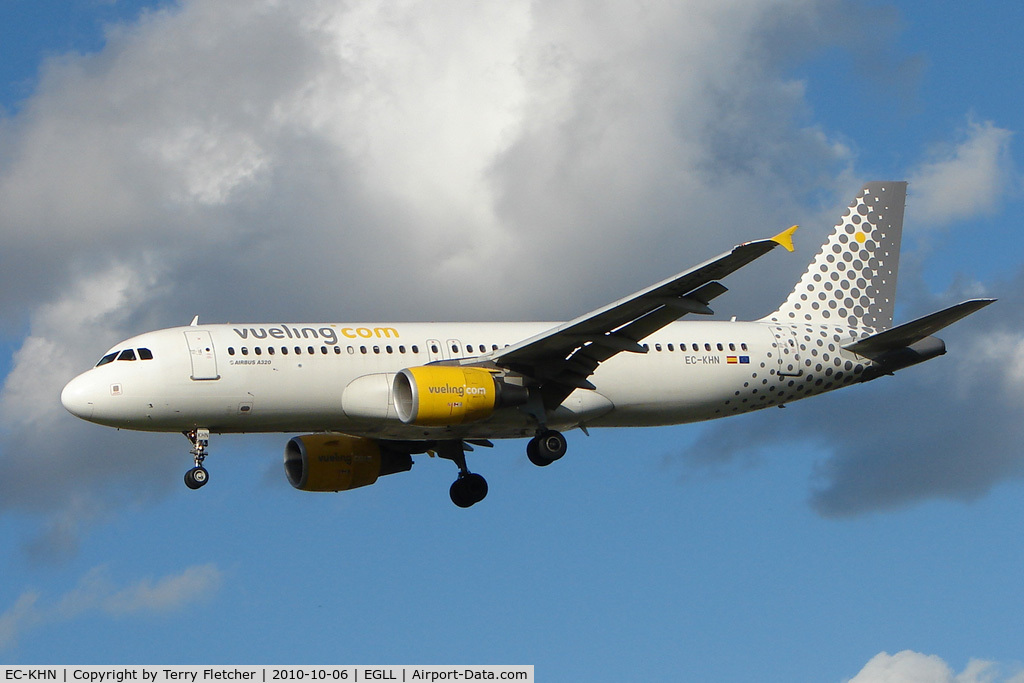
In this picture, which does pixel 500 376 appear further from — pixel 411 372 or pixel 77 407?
pixel 77 407

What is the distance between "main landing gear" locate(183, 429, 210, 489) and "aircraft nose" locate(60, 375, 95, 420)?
2524 millimetres

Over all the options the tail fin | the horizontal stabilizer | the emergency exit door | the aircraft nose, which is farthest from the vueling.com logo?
the horizontal stabilizer

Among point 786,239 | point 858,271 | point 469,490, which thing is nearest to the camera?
point 786,239

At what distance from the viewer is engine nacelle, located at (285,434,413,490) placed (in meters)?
43.9

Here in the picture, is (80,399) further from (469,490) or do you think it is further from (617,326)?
(617,326)

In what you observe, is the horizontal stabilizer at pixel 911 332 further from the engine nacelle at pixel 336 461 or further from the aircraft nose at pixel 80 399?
the aircraft nose at pixel 80 399

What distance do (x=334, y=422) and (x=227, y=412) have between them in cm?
276

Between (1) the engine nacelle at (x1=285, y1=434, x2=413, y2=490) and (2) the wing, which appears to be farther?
(1) the engine nacelle at (x1=285, y1=434, x2=413, y2=490)

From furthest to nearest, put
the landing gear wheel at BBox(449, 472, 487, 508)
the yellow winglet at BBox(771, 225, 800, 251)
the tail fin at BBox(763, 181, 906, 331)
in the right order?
the tail fin at BBox(763, 181, 906, 331) → the landing gear wheel at BBox(449, 472, 487, 508) → the yellow winglet at BBox(771, 225, 800, 251)

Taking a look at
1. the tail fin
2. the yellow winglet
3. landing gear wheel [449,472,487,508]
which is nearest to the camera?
the yellow winglet

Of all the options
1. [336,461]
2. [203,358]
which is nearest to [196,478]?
[203,358]

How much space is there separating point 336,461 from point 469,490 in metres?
4.05

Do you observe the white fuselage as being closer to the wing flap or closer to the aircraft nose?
the aircraft nose

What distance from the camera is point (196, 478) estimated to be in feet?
126
